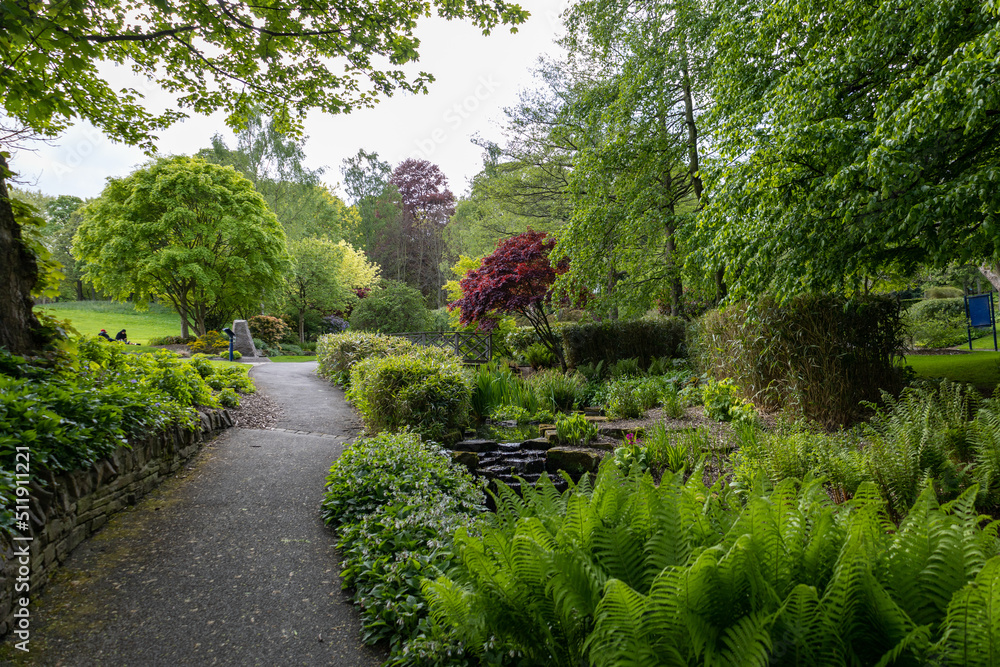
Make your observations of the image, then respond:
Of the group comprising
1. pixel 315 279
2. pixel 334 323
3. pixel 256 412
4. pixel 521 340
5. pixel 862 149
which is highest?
pixel 315 279

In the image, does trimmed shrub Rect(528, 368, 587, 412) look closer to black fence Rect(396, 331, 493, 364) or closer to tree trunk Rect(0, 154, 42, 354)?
tree trunk Rect(0, 154, 42, 354)

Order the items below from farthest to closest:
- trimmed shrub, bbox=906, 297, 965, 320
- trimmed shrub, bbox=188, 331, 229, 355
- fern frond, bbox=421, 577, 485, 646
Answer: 1. trimmed shrub, bbox=188, 331, 229, 355
2. trimmed shrub, bbox=906, 297, 965, 320
3. fern frond, bbox=421, 577, 485, 646

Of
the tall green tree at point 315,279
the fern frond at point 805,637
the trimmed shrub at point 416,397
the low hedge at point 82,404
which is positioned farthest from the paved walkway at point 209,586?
the tall green tree at point 315,279

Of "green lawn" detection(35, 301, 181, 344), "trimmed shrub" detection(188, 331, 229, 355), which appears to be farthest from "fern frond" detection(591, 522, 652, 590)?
"green lawn" detection(35, 301, 181, 344)

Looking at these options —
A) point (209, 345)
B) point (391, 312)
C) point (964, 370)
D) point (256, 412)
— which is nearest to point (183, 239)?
point (209, 345)

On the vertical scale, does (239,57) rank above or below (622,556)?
above

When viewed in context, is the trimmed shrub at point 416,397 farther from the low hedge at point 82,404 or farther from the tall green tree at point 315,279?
the tall green tree at point 315,279

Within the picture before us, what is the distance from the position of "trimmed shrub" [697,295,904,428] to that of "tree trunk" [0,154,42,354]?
7073 mm

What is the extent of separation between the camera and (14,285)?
4.27m

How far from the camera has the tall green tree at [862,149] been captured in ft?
11.8

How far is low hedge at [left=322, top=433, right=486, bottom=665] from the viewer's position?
8.12ft

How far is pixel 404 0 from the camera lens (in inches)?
218

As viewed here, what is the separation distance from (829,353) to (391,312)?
19.5 meters

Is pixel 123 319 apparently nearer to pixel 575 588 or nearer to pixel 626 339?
pixel 626 339
